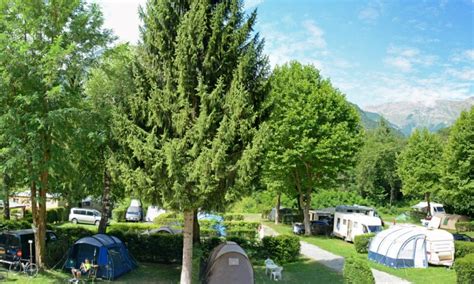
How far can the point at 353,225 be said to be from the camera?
28.4m

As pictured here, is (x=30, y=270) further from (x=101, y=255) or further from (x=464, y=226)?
(x=464, y=226)

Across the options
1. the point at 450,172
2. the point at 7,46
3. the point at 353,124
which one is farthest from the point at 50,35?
the point at 450,172

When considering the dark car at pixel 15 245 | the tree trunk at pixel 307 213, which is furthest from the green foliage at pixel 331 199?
the dark car at pixel 15 245

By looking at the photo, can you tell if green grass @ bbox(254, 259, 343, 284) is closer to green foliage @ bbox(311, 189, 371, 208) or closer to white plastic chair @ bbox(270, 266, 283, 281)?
white plastic chair @ bbox(270, 266, 283, 281)

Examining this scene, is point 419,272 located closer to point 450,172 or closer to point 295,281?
point 295,281

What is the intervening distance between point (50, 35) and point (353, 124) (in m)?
22.6

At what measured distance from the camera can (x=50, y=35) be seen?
15.8 metres

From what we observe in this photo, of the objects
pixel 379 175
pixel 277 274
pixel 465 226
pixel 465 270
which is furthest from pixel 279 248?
pixel 379 175

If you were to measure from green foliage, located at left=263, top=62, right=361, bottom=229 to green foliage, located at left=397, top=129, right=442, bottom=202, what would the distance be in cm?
1816

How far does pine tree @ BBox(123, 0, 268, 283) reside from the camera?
13.4 meters

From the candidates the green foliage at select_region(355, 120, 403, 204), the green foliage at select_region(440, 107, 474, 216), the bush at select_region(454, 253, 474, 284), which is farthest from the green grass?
the green foliage at select_region(355, 120, 403, 204)

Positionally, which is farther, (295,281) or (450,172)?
(450,172)

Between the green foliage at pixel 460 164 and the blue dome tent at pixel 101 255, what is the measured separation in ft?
97.1

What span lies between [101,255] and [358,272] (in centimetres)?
992
